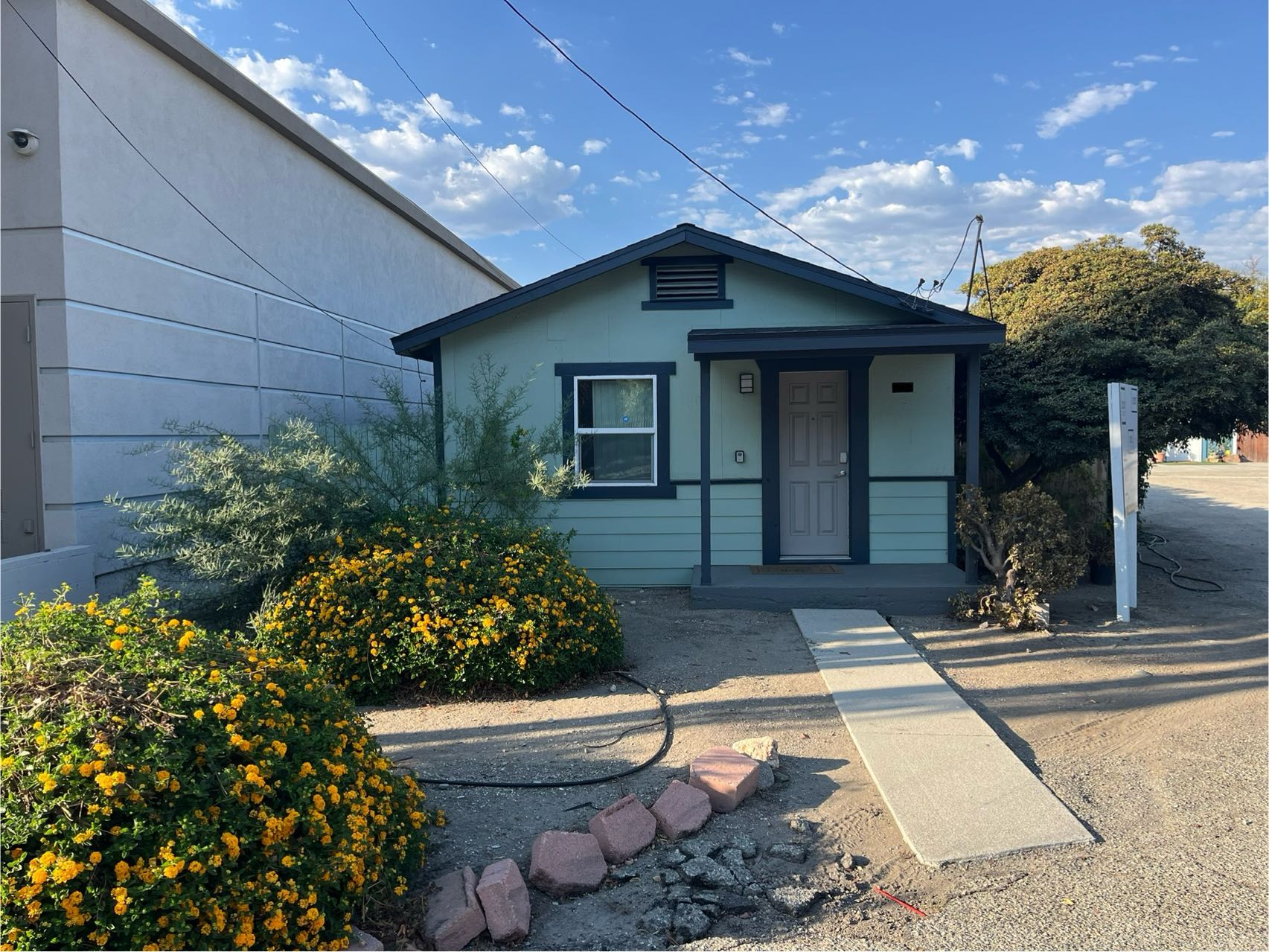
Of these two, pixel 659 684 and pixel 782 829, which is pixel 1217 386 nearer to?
pixel 659 684

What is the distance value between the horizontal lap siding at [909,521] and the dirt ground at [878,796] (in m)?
1.44

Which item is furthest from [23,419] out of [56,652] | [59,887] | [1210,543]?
[1210,543]

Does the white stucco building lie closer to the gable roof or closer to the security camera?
the security camera

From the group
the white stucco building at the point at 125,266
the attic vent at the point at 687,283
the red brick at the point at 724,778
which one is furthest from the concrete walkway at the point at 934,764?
the white stucco building at the point at 125,266

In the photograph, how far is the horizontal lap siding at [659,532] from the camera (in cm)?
971

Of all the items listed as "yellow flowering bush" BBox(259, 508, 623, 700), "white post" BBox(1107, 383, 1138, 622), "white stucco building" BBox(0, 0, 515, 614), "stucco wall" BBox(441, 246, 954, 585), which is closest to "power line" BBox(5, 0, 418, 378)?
"white stucco building" BBox(0, 0, 515, 614)

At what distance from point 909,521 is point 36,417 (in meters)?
8.31

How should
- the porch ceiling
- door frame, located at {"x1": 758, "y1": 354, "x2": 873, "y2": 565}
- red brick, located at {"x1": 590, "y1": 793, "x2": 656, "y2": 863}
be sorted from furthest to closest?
door frame, located at {"x1": 758, "y1": 354, "x2": 873, "y2": 565} → the porch ceiling → red brick, located at {"x1": 590, "y1": 793, "x2": 656, "y2": 863}

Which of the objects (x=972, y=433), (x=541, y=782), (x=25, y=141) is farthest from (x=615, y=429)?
(x=25, y=141)

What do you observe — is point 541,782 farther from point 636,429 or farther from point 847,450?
point 847,450

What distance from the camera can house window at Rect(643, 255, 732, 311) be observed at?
9.56 m

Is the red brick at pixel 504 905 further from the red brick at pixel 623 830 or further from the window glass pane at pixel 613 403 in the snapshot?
the window glass pane at pixel 613 403

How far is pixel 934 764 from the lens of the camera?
15.5 feet

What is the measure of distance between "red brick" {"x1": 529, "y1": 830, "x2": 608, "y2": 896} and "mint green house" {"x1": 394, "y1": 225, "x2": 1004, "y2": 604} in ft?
19.7
